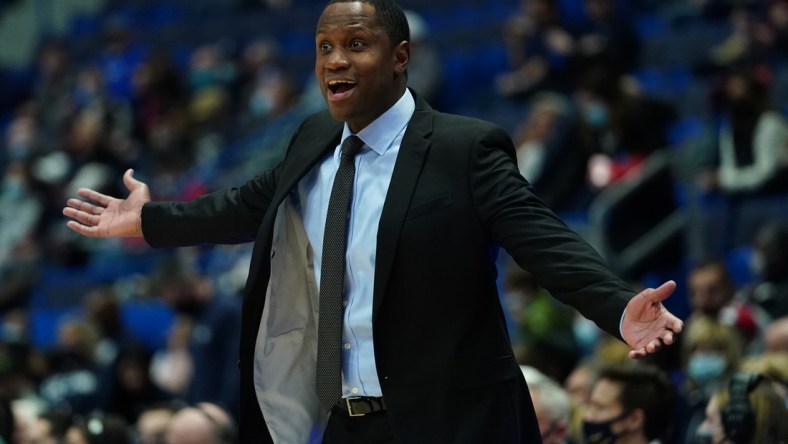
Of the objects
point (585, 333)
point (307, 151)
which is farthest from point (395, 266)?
point (585, 333)

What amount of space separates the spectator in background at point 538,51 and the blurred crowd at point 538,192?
Result: 0.02 metres

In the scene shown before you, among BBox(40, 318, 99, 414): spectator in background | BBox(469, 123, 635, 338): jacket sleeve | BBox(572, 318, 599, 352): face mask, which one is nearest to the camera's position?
BBox(469, 123, 635, 338): jacket sleeve

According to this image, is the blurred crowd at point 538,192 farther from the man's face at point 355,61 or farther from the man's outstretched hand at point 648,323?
the man's face at point 355,61

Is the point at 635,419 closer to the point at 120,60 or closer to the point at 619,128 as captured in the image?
the point at 619,128

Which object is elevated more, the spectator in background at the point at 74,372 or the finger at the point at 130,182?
the finger at the point at 130,182

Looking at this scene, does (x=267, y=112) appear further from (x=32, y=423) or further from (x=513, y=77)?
(x=32, y=423)

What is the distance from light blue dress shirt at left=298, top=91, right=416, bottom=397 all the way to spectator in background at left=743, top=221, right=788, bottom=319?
3774 mm

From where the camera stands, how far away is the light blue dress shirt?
3.38 m

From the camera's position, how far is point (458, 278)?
3.29m

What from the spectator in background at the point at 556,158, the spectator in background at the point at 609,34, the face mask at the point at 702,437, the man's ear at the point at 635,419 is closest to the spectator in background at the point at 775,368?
the face mask at the point at 702,437

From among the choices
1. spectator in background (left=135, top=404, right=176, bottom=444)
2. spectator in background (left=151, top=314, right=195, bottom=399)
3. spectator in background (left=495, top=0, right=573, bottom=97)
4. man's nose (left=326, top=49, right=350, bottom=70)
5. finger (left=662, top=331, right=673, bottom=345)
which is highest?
man's nose (left=326, top=49, right=350, bottom=70)

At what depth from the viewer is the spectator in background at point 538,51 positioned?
32.8 feet

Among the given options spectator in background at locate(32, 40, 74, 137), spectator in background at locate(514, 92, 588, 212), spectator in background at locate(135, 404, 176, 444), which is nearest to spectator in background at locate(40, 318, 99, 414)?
spectator in background at locate(135, 404, 176, 444)

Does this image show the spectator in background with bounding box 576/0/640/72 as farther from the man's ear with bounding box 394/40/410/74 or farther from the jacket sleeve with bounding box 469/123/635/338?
the jacket sleeve with bounding box 469/123/635/338
